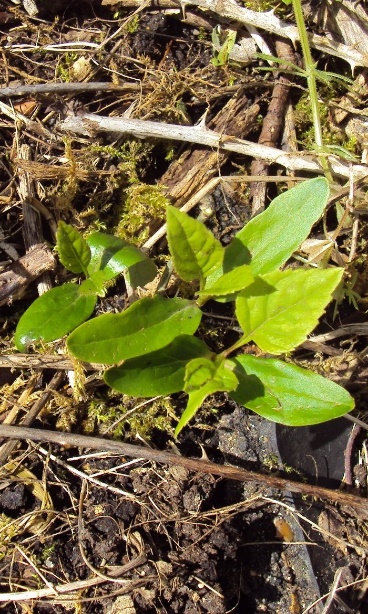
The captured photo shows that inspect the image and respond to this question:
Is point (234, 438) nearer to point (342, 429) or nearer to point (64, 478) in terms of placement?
point (342, 429)

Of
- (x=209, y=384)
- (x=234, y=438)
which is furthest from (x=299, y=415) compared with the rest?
(x=234, y=438)

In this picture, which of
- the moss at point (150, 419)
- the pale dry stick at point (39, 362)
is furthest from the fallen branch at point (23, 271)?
the moss at point (150, 419)

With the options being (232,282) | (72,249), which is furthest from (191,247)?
(72,249)

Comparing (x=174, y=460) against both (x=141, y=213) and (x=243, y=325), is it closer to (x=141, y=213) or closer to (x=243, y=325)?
(x=243, y=325)

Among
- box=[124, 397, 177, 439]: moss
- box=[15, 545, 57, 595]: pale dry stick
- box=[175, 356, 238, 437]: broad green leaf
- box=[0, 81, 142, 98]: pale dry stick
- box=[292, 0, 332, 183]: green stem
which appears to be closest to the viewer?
box=[175, 356, 238, 437]: broad green leaf

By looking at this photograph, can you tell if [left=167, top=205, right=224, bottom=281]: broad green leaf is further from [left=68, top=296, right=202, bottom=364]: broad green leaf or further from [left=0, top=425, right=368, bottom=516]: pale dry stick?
[left=0, top=425, right=368, bottom=516]: pale dry stick

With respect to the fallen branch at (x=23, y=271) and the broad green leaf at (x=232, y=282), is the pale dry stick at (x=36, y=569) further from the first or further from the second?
the broad green leaf at (x=232, y=282)

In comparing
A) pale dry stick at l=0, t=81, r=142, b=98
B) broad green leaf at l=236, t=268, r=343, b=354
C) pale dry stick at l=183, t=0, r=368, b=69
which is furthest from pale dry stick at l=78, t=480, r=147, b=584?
pale dry stick at l=183, t=0, r=368, b=69
